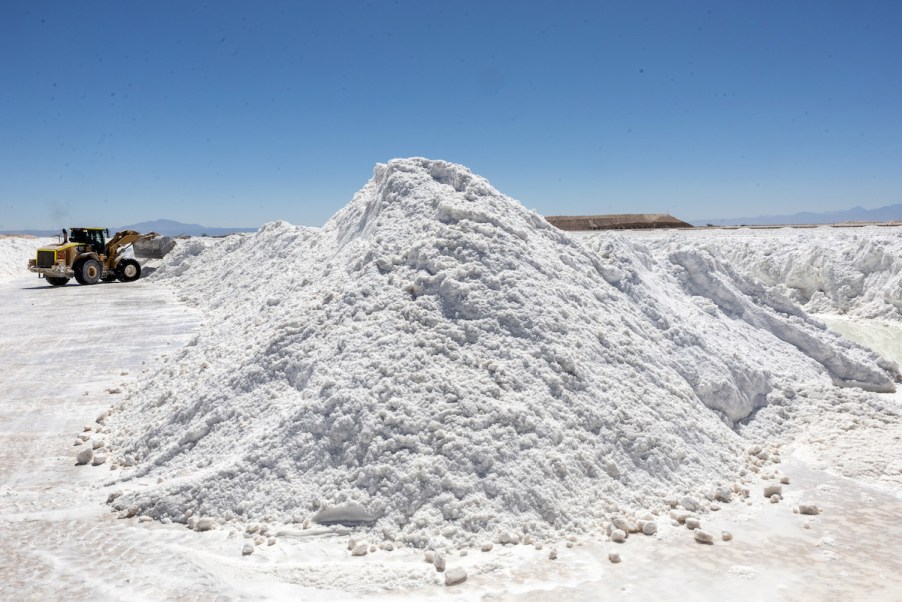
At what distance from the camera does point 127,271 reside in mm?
21172

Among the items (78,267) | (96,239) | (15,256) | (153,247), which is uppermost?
(96,239)

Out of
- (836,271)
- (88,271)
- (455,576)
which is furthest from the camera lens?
(88,271)

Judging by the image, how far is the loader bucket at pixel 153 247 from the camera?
2316 cm

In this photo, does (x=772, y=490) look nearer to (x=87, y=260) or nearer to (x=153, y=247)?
(x=87, y=260)

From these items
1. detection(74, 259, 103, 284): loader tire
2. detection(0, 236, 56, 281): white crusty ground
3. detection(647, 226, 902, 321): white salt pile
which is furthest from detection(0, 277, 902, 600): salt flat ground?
detection(0, 236, 56, 281): white crusty ground

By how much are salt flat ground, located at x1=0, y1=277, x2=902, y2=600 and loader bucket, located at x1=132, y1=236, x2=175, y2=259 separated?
1985cm

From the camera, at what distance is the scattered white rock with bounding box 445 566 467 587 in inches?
133

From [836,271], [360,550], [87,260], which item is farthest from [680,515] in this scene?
[87,260]

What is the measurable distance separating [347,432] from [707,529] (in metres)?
2.46

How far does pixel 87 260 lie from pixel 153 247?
329 cm

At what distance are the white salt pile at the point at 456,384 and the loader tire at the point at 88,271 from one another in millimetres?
15248

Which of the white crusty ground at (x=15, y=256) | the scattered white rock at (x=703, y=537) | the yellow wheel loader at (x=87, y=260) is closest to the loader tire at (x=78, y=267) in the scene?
the yellow wheel loader at (x=87, y=260)

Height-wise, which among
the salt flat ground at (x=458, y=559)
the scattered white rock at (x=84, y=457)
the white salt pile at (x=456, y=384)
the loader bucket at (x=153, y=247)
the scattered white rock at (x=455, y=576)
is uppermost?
the loader bucket at (x=153, y=247)

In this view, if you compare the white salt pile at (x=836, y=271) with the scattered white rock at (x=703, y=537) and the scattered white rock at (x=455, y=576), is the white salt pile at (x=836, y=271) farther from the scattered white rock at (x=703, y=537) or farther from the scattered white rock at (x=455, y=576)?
the scattered white rock at (x=455, y=576)
